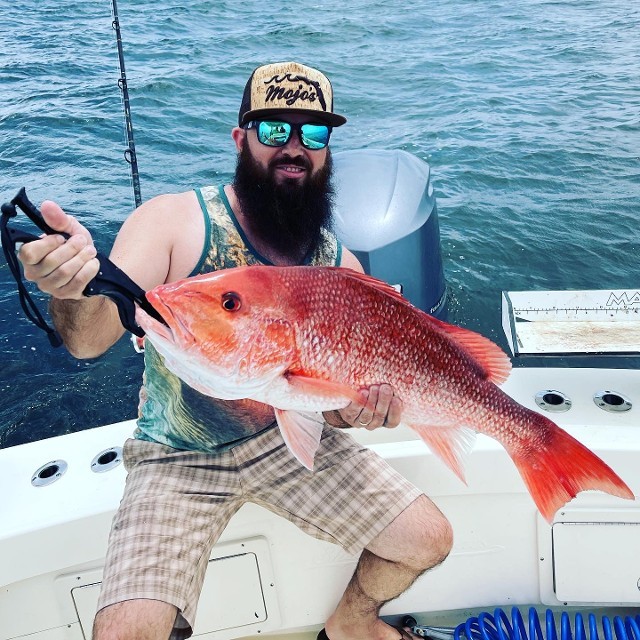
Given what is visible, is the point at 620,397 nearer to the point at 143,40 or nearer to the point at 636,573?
the point at 636,573

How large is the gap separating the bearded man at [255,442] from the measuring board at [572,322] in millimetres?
925

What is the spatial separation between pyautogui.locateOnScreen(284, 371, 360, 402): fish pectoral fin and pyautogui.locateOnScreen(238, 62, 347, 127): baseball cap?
1.05m

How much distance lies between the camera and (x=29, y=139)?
7.96 m

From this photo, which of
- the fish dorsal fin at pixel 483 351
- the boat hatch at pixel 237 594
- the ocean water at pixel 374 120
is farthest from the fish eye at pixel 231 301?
the ocean water at pixel 374 120

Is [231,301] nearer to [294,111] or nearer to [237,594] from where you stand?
[294,111]

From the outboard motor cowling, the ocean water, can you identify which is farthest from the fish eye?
the ocean water

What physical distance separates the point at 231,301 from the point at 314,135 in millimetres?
982

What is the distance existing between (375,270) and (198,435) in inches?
56.3

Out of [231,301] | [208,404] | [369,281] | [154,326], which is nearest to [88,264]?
[154,326]

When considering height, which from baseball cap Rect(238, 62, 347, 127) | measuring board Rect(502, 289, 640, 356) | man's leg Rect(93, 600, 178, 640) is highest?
baseball cap Rect(238, 62, 347, 127)

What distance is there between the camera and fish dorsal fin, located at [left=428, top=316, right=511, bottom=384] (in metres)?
1.80

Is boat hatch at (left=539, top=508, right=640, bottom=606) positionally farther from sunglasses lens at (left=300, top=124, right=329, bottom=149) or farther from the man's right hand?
the man's right hand

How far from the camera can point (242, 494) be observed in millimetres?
2203

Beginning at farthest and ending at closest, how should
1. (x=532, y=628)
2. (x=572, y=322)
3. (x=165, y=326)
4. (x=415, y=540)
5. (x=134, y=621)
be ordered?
(x=572, y=322), (x=532, y=628), (x=415, y=540), (x=134, y=621), (x=165, y=326)
